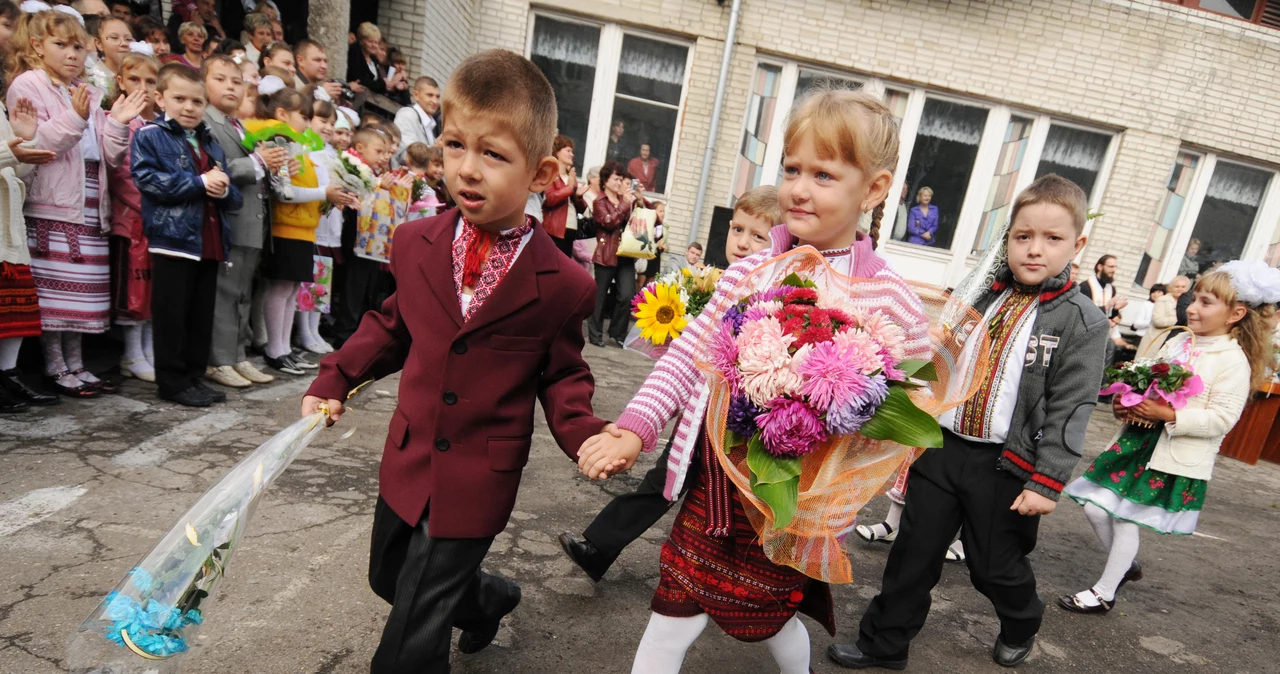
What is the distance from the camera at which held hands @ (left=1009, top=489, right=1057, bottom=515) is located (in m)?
2.49

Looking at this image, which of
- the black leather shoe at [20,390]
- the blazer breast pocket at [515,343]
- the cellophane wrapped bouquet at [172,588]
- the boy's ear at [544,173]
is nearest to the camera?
the cellophane wrapped bouquet at [172,588]

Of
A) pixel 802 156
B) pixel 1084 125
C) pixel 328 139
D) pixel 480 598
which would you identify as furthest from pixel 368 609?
pixel 1084 125

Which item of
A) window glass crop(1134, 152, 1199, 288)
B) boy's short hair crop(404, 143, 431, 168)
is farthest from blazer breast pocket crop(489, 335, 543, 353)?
window glass crop(1134, 152, 1199, 288)

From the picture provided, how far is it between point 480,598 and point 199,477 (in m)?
2.04

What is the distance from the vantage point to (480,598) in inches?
82.4

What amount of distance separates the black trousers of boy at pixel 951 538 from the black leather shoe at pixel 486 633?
1382mm

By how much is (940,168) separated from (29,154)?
12.8 metres

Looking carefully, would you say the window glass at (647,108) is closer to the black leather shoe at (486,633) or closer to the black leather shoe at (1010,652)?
the black leather shoe at (1010,652)

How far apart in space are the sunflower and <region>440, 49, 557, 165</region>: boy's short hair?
106 centimetres

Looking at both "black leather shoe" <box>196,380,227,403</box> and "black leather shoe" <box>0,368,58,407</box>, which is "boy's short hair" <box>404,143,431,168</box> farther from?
"black leather shoe" <box>0,368,58,407</box>

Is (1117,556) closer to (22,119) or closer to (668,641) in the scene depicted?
(668,641)

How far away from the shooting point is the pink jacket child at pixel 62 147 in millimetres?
3861

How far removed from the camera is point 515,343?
73.3 inches

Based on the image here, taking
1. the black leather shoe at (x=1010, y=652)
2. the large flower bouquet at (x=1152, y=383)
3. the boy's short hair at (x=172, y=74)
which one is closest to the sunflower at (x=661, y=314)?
the black leather shoe at (x=1010, y=652)
